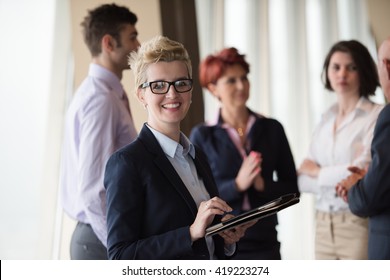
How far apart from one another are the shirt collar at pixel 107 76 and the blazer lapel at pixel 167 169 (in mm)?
357

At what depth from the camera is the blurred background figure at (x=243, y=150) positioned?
6.35ft

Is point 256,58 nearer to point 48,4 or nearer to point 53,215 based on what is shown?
point 48,4

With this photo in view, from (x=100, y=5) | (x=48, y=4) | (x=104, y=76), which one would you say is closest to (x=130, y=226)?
(x=104, y=76)

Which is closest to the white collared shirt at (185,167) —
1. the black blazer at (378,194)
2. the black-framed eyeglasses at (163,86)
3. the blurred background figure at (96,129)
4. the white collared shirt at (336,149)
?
the black-framed eyeglasses at (163,86)

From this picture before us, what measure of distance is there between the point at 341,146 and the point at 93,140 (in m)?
0.92

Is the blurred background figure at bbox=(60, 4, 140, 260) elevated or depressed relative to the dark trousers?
elevated

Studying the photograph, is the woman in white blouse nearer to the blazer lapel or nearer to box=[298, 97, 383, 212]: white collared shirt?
box=[298, 97, 383, 212]: white collared shirt

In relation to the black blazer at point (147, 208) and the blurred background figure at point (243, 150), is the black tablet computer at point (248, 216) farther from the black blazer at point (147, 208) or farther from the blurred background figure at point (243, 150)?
the blurred background figure at point (243, 150)

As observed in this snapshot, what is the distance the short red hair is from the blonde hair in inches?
23.6

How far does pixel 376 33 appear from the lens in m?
2.10

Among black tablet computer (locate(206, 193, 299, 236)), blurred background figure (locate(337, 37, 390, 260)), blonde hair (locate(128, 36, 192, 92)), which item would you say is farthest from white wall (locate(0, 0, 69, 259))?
blurred background figure (locate(337, 37, 390, 260))

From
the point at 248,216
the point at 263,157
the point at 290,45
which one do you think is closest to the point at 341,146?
the point at 263,157

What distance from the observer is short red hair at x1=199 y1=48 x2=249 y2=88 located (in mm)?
2139
